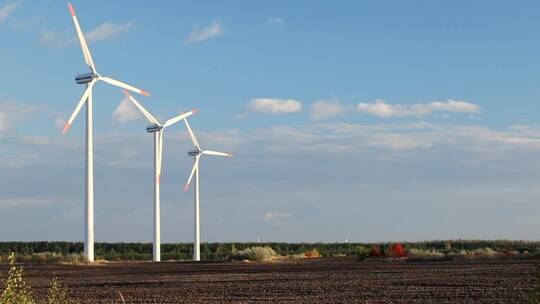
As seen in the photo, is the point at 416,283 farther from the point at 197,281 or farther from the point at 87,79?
the point at 87,79

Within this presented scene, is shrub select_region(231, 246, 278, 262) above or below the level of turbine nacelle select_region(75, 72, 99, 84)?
below

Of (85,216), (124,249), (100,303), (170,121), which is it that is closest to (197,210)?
(170,121)

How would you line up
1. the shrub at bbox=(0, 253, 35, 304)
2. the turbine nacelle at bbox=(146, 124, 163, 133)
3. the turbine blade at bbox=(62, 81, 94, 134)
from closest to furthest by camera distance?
the shrub at bbox=(0, 253, 35, 304) → the turbine blade at bbox=(62, 81, 94, 134) → the turbine nacelle at bbox=(146, 124, 163, 133)

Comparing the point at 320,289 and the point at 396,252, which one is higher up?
the point at 396,252

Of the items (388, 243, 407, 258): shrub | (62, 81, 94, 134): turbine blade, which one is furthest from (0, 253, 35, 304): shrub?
(388, 243, 407, 258): shrub

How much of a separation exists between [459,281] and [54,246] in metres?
99.7

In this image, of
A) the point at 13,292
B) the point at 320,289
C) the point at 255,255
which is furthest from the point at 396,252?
the point at 13,292

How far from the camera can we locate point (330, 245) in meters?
134

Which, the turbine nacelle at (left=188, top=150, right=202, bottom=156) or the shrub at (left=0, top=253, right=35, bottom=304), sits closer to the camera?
the shrub at (left=0, top=253, right=35, bottom=304)

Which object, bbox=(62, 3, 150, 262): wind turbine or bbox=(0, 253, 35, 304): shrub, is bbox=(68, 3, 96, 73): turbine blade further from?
bbox=(0, 253, 35, 304): shrub

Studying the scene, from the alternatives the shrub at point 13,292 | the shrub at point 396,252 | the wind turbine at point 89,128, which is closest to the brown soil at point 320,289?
the shrub at point 13,292

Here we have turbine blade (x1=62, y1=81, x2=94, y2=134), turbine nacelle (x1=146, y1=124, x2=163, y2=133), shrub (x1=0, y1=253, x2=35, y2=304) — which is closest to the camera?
shrub (x1=0, y1=253, x2=35, y2=304)

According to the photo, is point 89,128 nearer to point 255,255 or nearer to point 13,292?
point 255,255

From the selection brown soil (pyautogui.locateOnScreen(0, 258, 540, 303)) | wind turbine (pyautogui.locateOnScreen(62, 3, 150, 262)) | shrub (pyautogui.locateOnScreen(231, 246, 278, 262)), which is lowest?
brown soil (pyautogui.locateOnScreen(0, 258, 540, 303))
